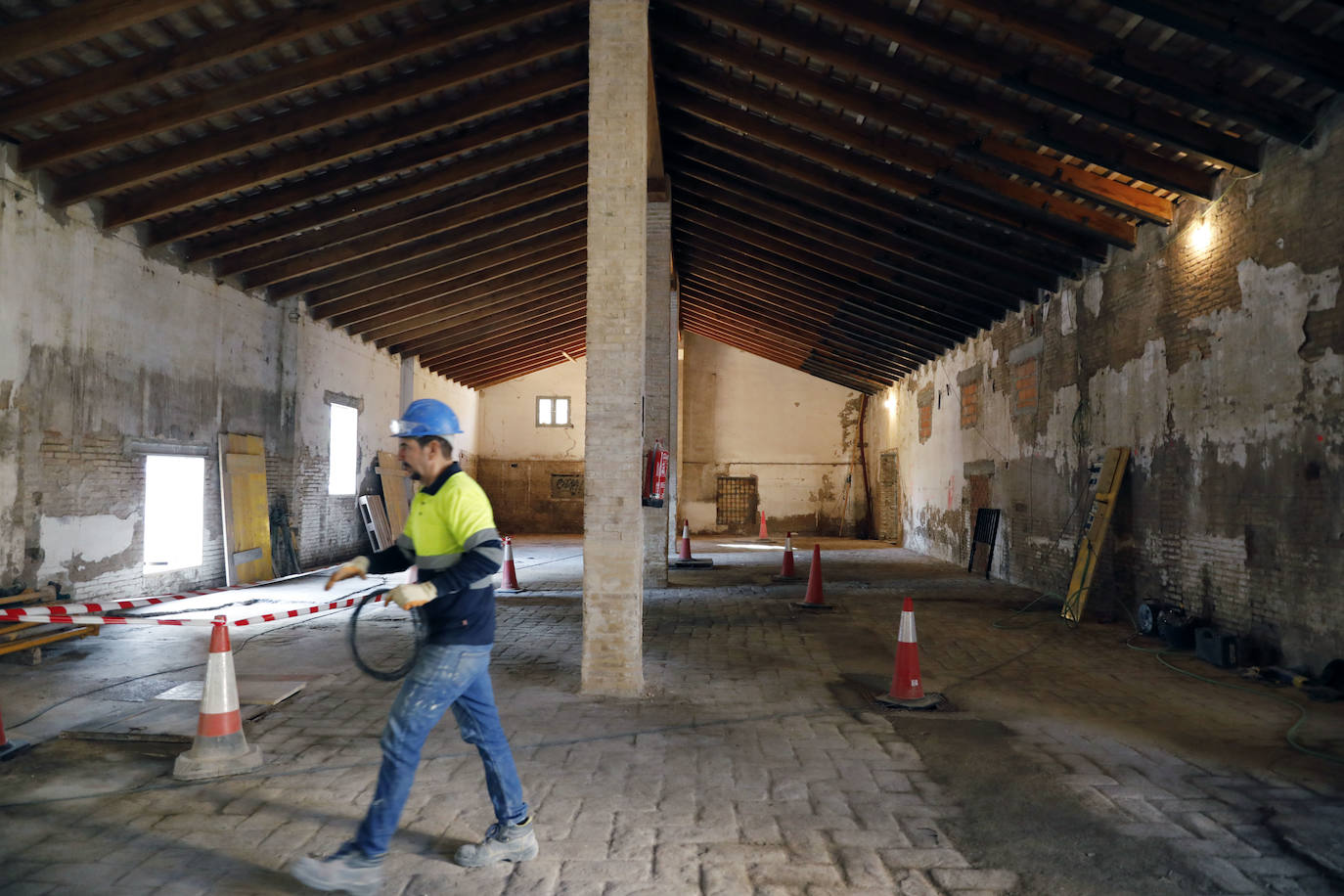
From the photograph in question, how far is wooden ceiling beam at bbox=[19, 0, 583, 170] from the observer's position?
27.5 ft

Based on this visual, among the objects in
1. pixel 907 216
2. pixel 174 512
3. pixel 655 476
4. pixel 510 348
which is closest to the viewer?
pixel 655 476

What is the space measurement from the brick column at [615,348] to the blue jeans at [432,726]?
2.76 metres

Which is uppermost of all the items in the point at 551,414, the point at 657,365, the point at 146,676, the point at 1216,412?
the point at 551,414

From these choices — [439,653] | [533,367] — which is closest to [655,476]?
[439,653]

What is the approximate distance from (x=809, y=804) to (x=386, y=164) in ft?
31.5

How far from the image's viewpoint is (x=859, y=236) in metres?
12.5

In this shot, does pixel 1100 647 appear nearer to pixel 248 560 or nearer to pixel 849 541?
pixel 248 560

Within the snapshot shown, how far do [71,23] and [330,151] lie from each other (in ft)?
10.3

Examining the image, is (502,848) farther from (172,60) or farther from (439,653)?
(172,60)

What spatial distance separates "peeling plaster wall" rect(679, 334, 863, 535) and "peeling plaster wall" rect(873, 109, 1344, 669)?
12263mm

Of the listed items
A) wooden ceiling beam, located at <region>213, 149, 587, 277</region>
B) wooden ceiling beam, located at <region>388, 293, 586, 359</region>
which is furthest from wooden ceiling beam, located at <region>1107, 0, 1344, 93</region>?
wooden ceiling beam, located at <region>388, 293, 586, 359</region>

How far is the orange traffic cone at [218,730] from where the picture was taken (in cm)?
444

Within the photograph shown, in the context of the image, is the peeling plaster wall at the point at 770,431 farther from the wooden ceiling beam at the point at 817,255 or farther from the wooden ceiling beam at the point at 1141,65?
the wooden ceiling beam at the point at 1141,65

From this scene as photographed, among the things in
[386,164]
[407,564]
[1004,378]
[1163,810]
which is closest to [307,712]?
[407,564]
